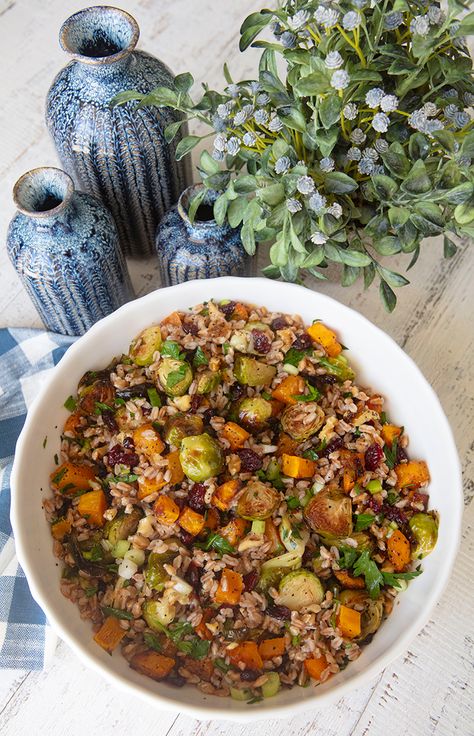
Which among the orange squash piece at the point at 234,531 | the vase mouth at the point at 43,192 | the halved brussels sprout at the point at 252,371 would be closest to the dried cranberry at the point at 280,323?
the halved brussels sprout at the point at 252,371

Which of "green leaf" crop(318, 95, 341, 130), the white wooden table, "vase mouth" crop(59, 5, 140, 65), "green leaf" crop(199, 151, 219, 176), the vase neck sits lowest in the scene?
the white wooden table

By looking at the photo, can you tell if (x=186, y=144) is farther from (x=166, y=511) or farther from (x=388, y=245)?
(x=166, y=511)

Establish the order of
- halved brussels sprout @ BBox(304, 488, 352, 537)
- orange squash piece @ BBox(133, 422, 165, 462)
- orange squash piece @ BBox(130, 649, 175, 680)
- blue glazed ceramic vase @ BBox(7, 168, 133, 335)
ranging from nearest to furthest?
orange squash piece @ BBox(130, 649, 175, 680) < halved brussels sprout @ BBox(304, 488, 352, 537) < orange squash piece @ BBox(133, 422, 165, 462) < blue glazed ceramic vase @ BBox(7, 168, 133, 335)

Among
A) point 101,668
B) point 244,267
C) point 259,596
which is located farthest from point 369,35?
point 101,668

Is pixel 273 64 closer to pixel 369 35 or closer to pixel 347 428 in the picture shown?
pixel 369 35

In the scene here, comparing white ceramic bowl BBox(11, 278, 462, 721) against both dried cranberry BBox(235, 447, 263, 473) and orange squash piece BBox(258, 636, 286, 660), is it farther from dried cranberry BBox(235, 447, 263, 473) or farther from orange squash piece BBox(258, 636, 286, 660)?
dried cranberry BBox(235, 447, 263, 473)

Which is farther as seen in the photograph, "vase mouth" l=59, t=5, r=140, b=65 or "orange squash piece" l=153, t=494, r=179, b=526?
"vase mouth" l=59, t=5, r=140, b=65

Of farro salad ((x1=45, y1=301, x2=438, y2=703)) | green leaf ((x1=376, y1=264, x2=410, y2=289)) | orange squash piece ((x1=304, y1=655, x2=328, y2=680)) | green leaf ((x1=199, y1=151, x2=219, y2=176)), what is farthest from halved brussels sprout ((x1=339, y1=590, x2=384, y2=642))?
green leaf ((x1=199, y1=151, x2=219, y2=176))
